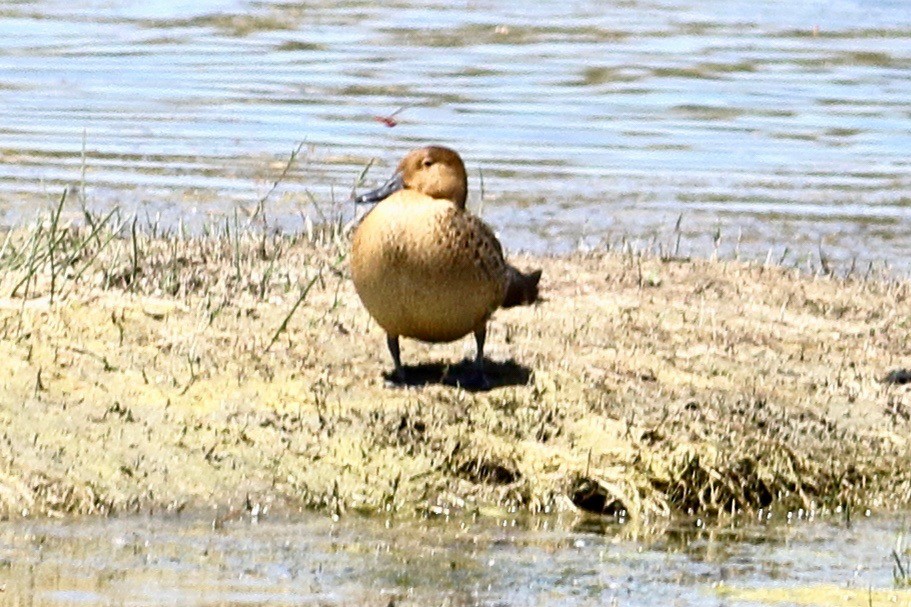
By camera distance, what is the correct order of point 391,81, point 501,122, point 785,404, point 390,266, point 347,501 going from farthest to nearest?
point 391,81 → point 501,122 → point 785,404 → point 390,266 → point 347,501

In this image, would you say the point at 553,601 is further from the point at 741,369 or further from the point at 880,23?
the point at 880,23

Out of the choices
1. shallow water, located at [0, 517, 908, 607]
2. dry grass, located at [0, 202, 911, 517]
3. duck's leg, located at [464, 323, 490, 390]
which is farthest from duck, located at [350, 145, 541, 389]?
shallow water, located at [0, 517, 908, 607]

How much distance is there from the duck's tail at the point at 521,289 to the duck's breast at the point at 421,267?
993 millimetres

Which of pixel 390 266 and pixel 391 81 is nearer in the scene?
pixel 390 266

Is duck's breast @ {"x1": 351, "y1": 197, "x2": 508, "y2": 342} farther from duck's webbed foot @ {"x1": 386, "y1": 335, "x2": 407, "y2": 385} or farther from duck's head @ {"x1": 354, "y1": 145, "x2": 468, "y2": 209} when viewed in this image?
duck's head @ {"x1": 354, "y1": 145, "x2": 468, "y2": 209}

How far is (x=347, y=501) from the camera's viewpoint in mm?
6430

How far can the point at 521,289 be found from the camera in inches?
322

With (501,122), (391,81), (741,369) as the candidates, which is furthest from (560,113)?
(741,369)

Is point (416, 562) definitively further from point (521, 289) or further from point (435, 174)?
point (521, 289)

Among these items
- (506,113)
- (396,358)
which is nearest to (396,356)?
(396,358)

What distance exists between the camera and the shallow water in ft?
17.7

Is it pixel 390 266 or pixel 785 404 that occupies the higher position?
pixel 390 266

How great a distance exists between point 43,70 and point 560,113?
14.3ft

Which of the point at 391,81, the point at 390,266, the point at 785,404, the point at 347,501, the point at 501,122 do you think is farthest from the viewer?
the point at 391,81
